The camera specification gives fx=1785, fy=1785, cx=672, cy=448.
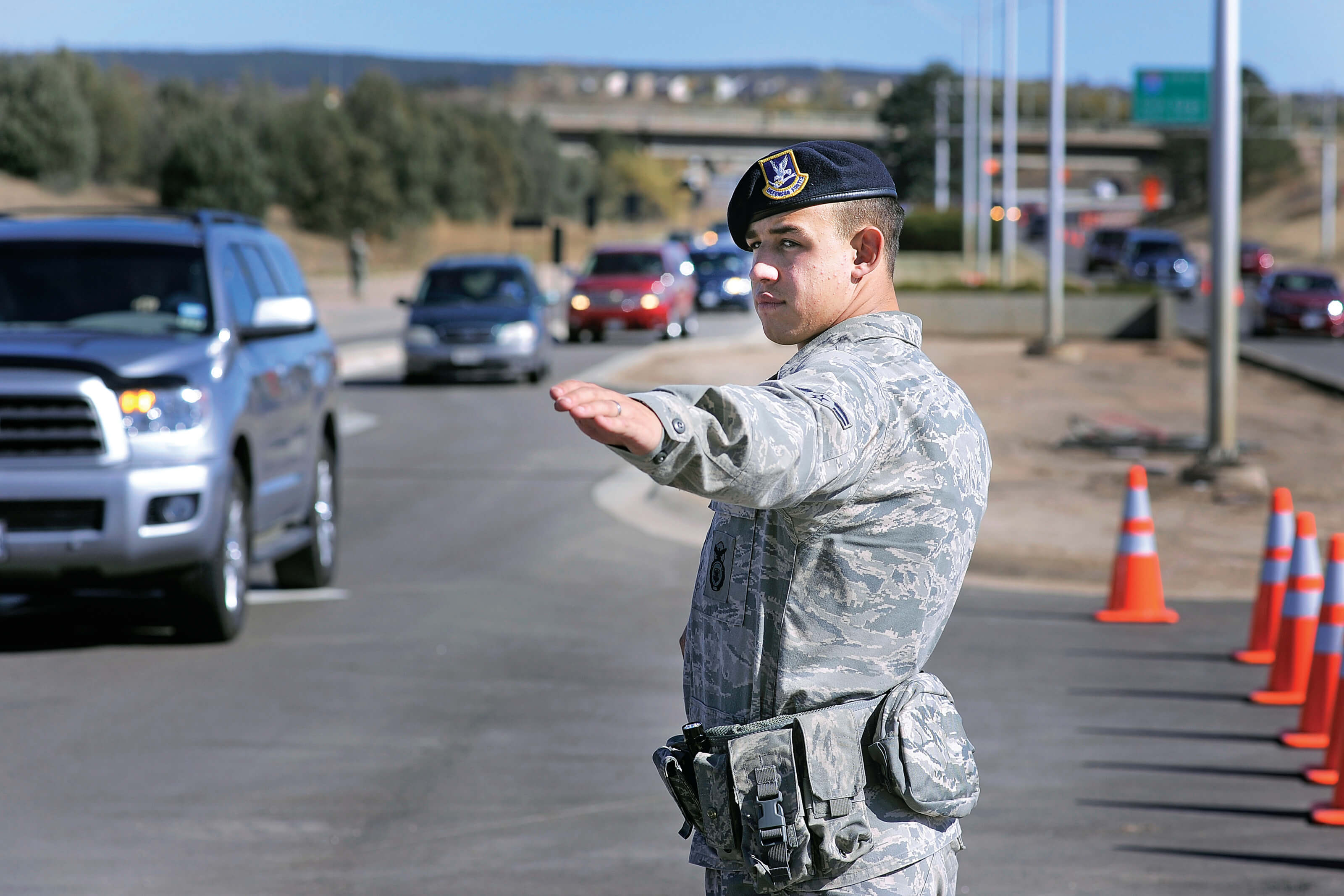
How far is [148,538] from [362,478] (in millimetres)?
8012

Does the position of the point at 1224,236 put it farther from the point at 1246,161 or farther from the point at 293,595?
the point at 1246,161

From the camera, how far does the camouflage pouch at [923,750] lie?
274cm

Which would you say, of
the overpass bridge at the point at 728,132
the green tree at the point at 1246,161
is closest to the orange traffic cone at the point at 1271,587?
the green tree at the point at 1246,161

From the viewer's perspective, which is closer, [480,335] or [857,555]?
[857,555]

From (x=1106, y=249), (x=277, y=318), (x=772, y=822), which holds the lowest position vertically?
(x=1106, y=249)

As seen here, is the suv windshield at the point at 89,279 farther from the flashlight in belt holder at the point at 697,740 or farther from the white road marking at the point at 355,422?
the white road marking at the point at 355,422

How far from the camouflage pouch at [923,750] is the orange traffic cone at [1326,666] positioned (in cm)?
488

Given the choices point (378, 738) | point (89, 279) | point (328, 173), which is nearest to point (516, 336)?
point (89, 279)

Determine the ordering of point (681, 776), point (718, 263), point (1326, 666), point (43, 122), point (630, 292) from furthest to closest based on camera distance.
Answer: point (43, 122) → point (718, 263) → point (630, 292) → point (1326, 666) → point (681, 776)

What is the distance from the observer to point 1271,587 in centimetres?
884

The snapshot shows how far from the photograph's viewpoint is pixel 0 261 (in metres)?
9.23

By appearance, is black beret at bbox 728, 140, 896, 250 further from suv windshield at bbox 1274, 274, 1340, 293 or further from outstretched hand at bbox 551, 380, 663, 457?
suv windshield at bbox 1274, 274, 1340, 293

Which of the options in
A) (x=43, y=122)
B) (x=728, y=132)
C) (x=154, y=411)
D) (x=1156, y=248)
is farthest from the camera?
(x=728, y=132)

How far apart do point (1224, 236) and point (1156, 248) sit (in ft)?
155
